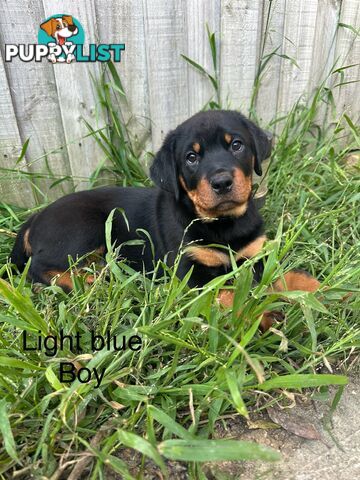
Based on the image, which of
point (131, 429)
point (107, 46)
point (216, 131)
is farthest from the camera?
point (107, 46)

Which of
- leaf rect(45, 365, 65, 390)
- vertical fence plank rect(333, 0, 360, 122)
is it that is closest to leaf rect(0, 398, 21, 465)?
leaf rect(45, 365, 65, 390)

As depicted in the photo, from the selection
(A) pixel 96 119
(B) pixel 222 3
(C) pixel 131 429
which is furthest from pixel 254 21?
(C) pixel 131 429

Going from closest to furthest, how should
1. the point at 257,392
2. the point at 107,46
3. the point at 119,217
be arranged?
the point at 257,392 < the point at 119,217 < the point at 107,46

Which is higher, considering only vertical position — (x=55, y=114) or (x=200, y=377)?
(x=55, y=114)

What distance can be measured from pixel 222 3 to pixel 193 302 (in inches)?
92.6

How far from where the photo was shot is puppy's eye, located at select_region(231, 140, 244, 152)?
7.03 feet

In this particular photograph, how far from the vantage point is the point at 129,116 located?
9.99ft

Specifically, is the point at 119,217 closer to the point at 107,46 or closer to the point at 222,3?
the point at 107,46

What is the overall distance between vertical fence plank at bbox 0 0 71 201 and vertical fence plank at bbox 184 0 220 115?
991 mm

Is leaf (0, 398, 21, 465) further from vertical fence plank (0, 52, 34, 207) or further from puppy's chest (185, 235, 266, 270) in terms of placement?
vertical fence plank (0, 52, 34, 207)

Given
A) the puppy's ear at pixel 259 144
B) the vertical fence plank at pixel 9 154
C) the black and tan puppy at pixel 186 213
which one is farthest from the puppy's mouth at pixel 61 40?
the puppy's ear at pixel 259 144

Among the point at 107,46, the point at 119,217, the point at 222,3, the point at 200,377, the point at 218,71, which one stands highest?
the point at 222,3

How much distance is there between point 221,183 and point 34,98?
1615mm

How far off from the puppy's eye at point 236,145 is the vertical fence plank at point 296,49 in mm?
1467
